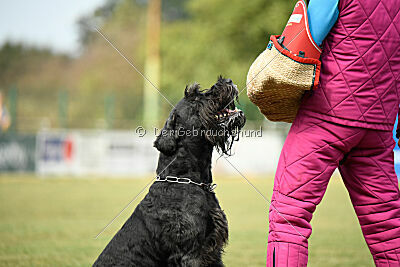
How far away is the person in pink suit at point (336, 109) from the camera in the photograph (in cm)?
285

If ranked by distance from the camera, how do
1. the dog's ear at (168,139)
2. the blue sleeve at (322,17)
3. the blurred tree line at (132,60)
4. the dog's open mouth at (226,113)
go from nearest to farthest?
the blue sleeve at (322,17) < the dog's ear at (168,139) < the dog's open mouth at (226,113) < the blurred tree line at (132,60)

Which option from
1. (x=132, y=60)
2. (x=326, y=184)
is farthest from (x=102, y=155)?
(x=132, y=60)

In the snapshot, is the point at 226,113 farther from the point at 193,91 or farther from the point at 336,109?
the point at 336,109

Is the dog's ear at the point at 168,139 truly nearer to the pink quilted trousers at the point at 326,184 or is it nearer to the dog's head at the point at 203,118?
the dog's head at the point at 203,118

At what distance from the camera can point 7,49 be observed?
41.5m

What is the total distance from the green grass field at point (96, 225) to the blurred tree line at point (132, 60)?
329 centimetres

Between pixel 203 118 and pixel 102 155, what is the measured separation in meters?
14.4

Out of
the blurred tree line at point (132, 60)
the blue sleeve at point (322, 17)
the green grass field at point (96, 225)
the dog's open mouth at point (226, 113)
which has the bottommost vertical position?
the green grass field at point (96, 225)

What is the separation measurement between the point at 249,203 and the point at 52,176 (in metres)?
8.41

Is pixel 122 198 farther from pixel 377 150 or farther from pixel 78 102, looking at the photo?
pixel 78 102

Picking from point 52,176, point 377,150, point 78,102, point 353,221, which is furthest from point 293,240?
point 78,102

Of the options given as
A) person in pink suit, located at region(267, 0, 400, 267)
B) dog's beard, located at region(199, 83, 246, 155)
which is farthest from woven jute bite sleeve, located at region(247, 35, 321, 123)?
dog's beard, located at region(199, 83, 246, 155)

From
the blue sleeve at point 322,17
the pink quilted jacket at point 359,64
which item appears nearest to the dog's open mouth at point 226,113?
the pink quilted jacket at point 359,64

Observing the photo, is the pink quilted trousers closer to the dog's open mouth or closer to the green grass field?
the dog's open mouth
